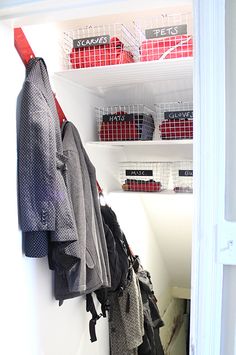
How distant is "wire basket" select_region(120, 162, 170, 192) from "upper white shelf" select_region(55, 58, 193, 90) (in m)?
0.65

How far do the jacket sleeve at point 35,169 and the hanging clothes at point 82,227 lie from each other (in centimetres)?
18

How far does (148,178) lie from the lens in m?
2.27

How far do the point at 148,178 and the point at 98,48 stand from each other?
96cm

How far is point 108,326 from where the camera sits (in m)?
2.35

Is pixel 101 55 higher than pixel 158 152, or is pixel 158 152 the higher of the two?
pixel 101 55

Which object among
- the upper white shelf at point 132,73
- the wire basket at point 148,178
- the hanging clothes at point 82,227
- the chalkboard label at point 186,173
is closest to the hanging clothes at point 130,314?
the hanging clothes at point 82,227

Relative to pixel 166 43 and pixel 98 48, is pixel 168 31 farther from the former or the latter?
pixel 98 48

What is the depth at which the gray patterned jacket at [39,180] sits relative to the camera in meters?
1.28

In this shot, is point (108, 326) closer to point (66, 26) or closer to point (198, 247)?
point (198, 247)

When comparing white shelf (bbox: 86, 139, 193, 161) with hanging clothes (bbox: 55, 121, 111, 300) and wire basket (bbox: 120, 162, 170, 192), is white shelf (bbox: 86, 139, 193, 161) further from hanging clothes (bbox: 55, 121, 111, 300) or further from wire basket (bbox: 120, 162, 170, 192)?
hanging clothes (bbox: 55, 121, 111, 300)

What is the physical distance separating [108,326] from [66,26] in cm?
204

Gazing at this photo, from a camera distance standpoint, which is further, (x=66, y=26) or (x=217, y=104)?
(x=66, y=26)

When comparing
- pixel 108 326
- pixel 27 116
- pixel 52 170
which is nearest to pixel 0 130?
pixel 27 116

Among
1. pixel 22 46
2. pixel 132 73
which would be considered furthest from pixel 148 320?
pixel 22 46
